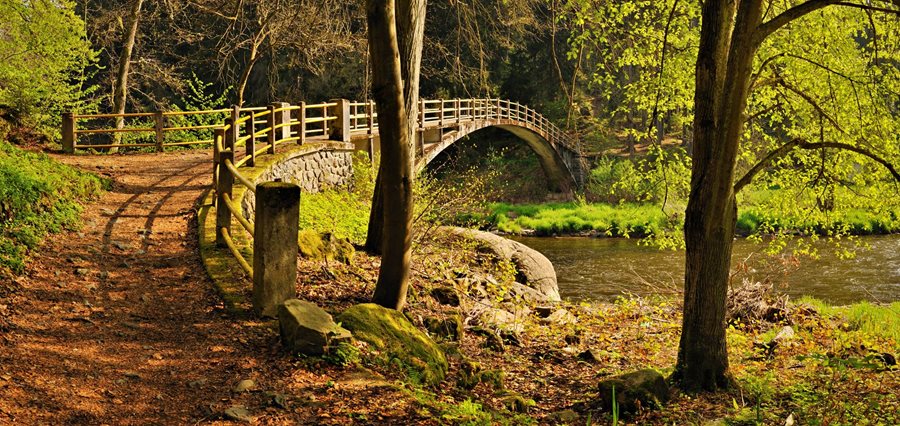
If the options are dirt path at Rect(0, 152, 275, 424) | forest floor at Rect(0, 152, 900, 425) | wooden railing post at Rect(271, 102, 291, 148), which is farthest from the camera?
wooden railing post at Rect(271, 102, 291, 148)

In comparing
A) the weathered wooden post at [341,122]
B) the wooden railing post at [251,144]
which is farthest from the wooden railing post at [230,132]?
the weathered wooden post at [341,122]

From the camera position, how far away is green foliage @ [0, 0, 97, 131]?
17.9 meters

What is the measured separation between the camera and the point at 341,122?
1952 cm

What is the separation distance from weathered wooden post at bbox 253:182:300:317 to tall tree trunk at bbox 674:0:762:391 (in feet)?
13.2

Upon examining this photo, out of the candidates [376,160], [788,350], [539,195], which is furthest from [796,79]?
[539,195]

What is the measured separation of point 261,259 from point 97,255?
311 centimetres

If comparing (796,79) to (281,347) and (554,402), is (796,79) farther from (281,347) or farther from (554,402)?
(281,347)

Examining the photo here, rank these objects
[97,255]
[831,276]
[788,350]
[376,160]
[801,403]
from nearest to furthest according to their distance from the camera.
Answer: [801,403] < [97,255] < [788,350] < [831,276] < [376,160]

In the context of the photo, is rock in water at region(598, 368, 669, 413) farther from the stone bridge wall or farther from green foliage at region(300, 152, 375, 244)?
the stone bridge wall

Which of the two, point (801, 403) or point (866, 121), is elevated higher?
point (866, 121)

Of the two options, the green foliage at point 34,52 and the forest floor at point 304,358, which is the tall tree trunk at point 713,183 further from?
the green foliage at point 34,52

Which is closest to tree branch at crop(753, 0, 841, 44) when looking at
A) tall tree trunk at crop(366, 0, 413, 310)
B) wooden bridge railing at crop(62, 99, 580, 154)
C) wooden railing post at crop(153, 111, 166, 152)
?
tall tree trunk at crop(366, 0, 413, 310)

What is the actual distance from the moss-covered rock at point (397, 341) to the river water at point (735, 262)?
314 inches

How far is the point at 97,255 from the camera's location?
9.19m
